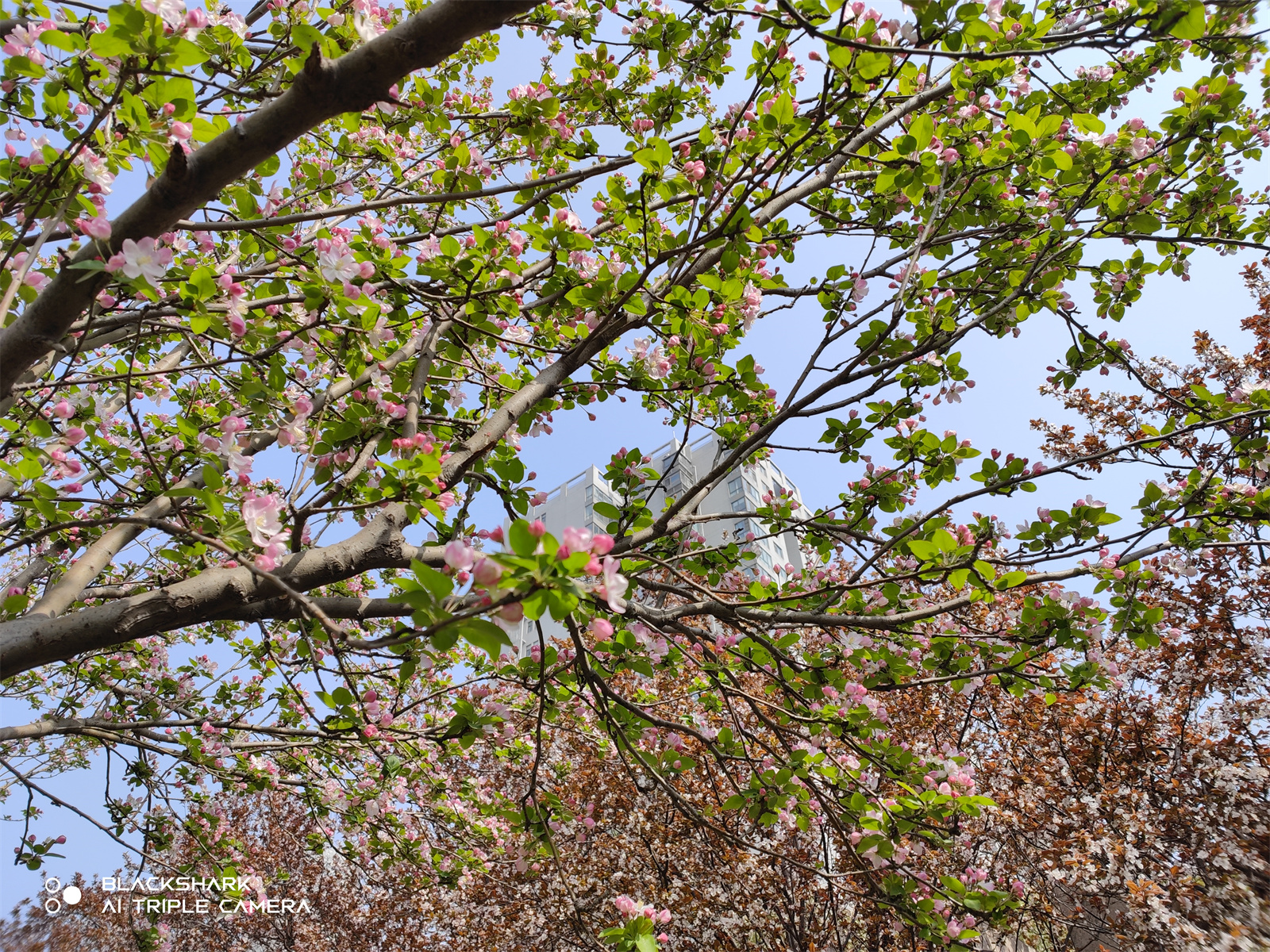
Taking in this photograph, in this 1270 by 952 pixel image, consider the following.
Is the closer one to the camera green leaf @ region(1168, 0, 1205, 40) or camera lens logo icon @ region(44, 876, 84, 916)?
green leaf @ region(1168, 0, 1205, 40)

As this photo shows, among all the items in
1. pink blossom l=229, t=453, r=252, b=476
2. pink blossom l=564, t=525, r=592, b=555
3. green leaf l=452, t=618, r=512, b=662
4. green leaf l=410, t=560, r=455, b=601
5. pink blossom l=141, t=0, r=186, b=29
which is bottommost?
green leaf l=452, t=618, r=512, b=662

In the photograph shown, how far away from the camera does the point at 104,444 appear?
127 inches

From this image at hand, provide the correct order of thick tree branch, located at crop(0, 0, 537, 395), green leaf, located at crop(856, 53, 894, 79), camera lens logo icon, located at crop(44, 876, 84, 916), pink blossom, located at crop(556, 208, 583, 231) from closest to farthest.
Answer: thick tree branch, located at crop(0, 0, 537, 395), green leaf, located at crop(856, 53, 894, 79), pink blossom, located at crop(556, 208, 583, 231), camera lens logo icon, located at crop(44, 876, 84, 916)

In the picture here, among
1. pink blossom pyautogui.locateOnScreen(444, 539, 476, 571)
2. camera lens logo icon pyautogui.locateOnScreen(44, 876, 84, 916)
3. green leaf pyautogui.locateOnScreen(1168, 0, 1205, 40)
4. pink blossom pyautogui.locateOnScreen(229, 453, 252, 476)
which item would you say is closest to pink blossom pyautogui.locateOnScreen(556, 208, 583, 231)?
pink blossom pyautogui.locateOnScreen(229, 453, 252, 476)

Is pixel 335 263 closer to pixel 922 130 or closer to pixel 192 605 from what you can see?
pixel 192 605

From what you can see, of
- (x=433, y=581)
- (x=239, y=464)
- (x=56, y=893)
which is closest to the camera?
(x=433, y=581)

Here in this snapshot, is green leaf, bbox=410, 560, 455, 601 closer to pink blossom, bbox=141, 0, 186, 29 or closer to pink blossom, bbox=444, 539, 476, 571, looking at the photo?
pink blossom, bbox=444, 539, 476, 571

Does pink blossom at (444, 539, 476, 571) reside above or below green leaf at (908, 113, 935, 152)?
below

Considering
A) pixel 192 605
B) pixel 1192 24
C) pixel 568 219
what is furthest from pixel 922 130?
pixel 192 605

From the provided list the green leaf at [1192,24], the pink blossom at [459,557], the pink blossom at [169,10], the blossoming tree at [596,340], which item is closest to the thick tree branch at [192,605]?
the blossoming tree at [596,340]

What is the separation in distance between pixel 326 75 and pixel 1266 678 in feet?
24.5

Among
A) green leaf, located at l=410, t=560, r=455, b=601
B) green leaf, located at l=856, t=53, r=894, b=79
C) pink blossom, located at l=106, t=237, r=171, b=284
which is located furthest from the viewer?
green leaf, located at l=856, t=53, r=894, b=79

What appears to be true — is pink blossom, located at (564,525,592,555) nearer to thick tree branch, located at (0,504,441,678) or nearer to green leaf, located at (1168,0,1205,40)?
thick tree branch, located at (0,504,441,678)

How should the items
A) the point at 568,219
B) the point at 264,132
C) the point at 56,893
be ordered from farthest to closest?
the point at 56,893, the point at 568,219, the point at 264,132
